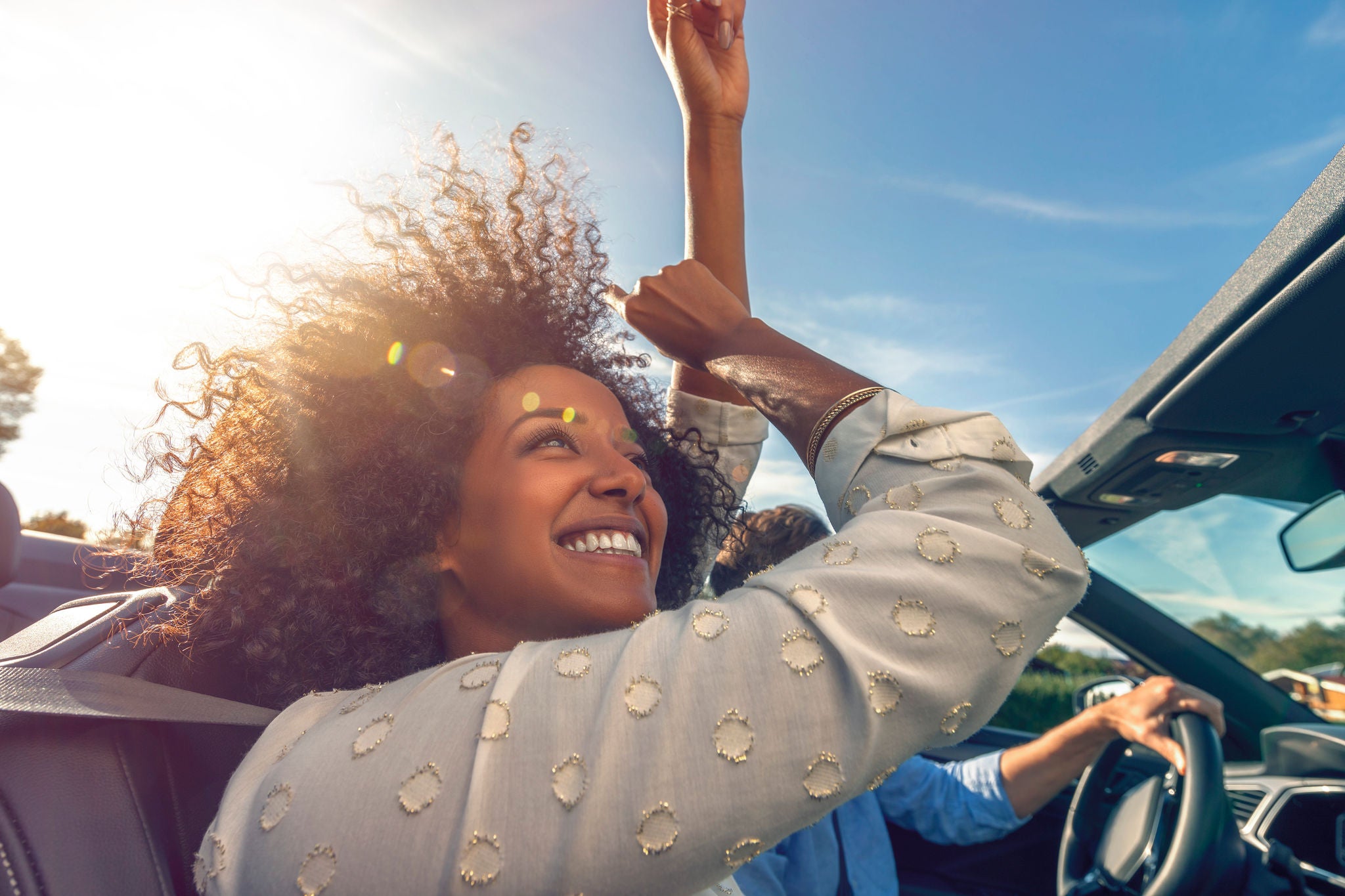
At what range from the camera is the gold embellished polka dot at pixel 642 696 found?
0.90 meters

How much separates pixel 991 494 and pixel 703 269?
0.71 m

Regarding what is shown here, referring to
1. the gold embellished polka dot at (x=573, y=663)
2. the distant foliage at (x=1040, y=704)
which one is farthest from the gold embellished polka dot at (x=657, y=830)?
the distant foliage at (x=1040, y=704)

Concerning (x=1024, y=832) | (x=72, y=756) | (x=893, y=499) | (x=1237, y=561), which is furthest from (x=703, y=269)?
(x=1024, y=832)

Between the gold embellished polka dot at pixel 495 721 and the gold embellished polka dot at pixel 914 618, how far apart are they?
509 millimetres

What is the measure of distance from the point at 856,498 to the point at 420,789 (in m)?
0.75

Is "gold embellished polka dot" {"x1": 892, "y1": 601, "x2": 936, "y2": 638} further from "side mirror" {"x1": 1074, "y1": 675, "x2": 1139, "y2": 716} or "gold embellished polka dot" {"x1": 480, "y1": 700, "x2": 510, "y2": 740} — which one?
"side mirror" {"x1": 1074, "y1": 675, "x2": 1139, "y2": 716}

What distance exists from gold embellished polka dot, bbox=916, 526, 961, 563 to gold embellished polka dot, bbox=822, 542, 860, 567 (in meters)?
0.08

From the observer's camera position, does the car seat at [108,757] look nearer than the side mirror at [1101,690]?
Yes

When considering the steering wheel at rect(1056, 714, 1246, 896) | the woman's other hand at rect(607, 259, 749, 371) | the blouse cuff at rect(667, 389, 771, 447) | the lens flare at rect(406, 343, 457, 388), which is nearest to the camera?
the woman's other hand at rect(607, 259, 749, 371)

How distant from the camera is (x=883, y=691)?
2.93 ft

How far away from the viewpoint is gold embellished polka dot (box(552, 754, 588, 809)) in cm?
87

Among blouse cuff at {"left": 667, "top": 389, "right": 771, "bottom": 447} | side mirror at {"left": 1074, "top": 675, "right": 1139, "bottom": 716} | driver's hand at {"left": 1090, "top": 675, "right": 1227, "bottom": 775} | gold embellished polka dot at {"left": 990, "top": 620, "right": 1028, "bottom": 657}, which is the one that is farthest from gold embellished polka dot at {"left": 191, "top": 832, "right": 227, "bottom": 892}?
side mirror at {"left": 1074, "top": 675, "right": 1139, "bottom": 716}

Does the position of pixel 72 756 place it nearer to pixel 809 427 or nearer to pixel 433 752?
pixel 433 752

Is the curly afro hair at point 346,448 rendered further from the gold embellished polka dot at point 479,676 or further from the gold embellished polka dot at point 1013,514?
the gold embellished polka dot at point 1013,514
